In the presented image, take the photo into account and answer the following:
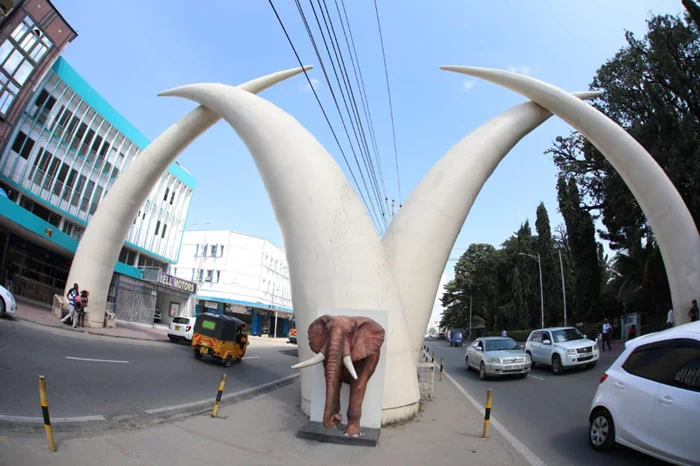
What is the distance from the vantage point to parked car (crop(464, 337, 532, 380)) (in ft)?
47.3

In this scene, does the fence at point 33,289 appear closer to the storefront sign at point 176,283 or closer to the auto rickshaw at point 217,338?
the storefront sign at point 176,283

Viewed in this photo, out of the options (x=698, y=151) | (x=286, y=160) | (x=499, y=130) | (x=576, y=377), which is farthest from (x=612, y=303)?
(x=286, y=160)

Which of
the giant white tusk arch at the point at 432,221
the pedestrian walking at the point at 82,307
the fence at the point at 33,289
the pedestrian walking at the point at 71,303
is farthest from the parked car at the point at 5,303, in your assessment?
the giant white tusk arch at the point at 432,221

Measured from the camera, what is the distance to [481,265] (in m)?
60.4

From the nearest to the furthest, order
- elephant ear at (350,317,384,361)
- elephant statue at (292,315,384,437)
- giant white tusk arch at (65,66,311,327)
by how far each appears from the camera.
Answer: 1. elephant statue at (292,315,384,437)
2. elephant ear at (350,317,384,361)
3. giant white tusk arch at (65,66,311,327)

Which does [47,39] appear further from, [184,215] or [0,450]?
[0,450]

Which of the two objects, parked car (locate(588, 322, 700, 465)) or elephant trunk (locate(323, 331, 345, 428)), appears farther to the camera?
elephant trunk (locate(323, 331, 345, 428))

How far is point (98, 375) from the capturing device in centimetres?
1004

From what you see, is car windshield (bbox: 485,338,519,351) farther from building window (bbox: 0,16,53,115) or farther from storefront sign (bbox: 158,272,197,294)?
storefront sign (bbox: 158,272,197,294)

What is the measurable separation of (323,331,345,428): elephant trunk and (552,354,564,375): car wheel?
A: 1151 centimetres

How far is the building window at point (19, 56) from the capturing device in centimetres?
2114

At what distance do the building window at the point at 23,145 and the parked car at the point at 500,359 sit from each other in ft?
81.3

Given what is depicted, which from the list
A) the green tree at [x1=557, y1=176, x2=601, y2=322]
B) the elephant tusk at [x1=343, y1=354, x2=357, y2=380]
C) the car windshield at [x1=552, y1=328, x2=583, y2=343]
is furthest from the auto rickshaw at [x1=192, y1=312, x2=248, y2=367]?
the green tree at [x1=557, y1=176, x2=601, y2=322]

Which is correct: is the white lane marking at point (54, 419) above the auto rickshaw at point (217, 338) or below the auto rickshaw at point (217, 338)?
below
